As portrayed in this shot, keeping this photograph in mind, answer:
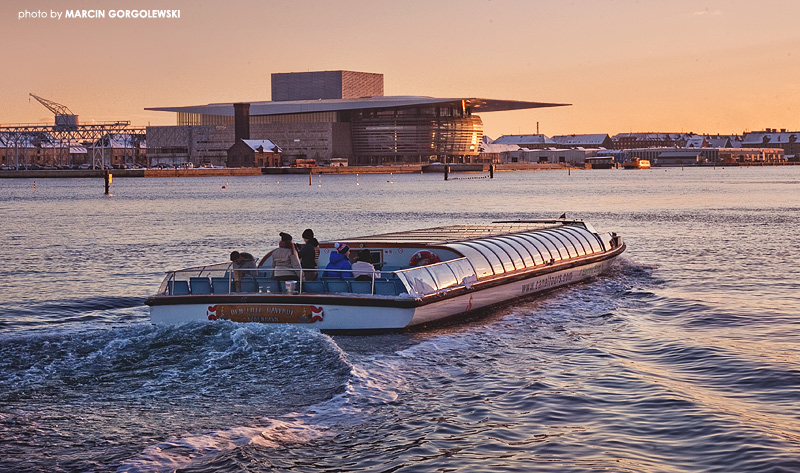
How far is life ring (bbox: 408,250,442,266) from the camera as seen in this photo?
21609 millimetres

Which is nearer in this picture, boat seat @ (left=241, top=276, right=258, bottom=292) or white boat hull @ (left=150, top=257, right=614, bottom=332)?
white boat hull @ (left=150, top=257, right=614, bottom=332)

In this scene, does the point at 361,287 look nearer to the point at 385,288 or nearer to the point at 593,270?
the point at 385,288

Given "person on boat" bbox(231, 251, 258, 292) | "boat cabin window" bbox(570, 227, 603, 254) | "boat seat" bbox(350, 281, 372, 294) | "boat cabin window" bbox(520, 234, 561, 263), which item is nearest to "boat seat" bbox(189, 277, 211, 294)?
"person on boat" bbox(231, 251, 258, 292)

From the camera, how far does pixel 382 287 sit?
19.1m

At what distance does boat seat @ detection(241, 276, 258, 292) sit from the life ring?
3.93m

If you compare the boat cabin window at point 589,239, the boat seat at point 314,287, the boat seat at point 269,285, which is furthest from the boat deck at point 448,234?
the boat seat at point 269,285

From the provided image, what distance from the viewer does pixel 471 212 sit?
74.1 meters

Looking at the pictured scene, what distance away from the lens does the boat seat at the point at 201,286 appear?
742 inches

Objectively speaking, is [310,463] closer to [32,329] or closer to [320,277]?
[320,277]

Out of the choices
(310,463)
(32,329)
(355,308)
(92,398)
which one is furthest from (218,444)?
(32,329)

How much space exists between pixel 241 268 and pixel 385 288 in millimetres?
2635

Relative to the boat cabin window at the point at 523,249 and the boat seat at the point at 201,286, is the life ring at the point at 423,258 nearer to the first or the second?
the boat cabin window at the point at 523,249

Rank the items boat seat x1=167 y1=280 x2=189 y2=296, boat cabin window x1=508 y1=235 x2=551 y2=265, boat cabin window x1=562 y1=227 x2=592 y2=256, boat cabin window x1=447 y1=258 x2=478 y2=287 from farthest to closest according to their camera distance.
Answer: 1. boat cabin window x1=562 y1=227 x2=592 y2=256
2. boat cabin window x1=508 y1=235 x2=551 y2=265
3. boat cabin window x1=447 y1=258 x2=478 y2=287
4. boat seat x1=167 y1=280 x2=189 y2=296

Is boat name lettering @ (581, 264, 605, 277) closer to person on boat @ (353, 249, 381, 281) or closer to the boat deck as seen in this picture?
the boat deck
